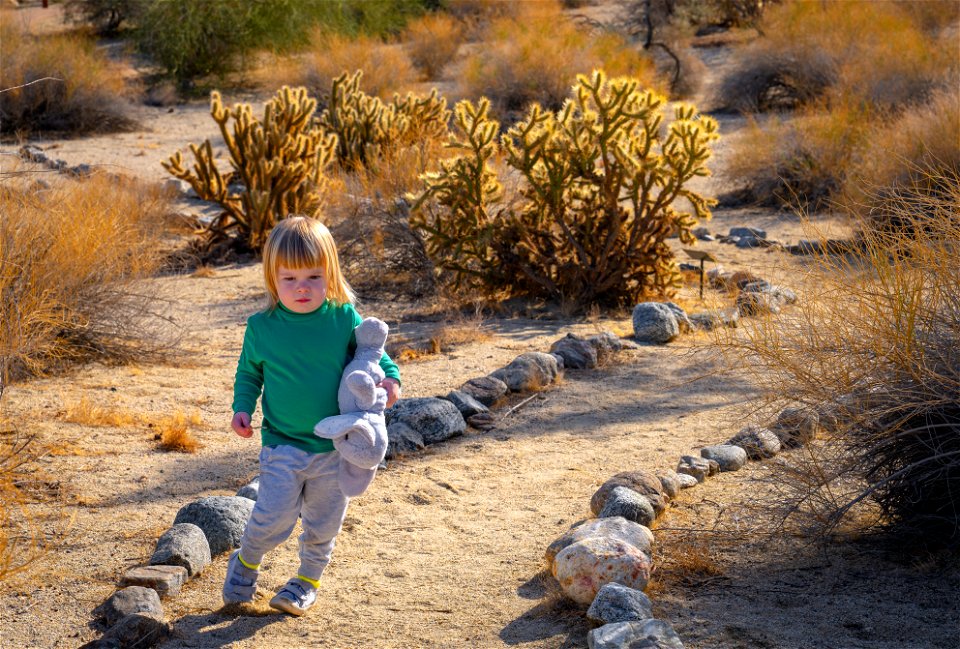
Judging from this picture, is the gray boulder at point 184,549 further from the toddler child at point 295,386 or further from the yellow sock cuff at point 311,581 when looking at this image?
the yellow sock cuff at point 311,581

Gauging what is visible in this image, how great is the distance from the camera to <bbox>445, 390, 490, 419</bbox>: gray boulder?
576cm

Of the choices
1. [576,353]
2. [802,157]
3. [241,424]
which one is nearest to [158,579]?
[241,424]

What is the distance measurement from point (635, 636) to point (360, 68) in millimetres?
16849

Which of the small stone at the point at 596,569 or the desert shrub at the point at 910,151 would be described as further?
the desert shrub at the point at 910,151

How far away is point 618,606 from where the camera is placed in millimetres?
3318

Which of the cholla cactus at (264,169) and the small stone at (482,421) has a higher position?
the cholla cactus at (264,169)

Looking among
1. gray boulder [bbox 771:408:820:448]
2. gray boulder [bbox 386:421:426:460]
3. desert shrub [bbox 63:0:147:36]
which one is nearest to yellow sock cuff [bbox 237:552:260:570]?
gray boulder [bbox 386:421:426:460]

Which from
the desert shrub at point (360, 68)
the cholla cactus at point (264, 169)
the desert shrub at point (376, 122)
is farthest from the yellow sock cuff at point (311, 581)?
the desert shrub at point (360, 68)

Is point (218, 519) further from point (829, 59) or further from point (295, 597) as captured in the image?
point (829, 59)

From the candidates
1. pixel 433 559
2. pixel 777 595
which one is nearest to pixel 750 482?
pixel 777 595

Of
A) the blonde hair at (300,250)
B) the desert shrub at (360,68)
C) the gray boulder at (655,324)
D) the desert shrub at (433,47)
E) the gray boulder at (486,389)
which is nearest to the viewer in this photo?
the blonde hair at (300,250)

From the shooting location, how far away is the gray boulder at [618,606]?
10.8 feet

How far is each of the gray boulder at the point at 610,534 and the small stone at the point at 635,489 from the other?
340 mm

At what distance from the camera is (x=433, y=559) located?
4.06m
